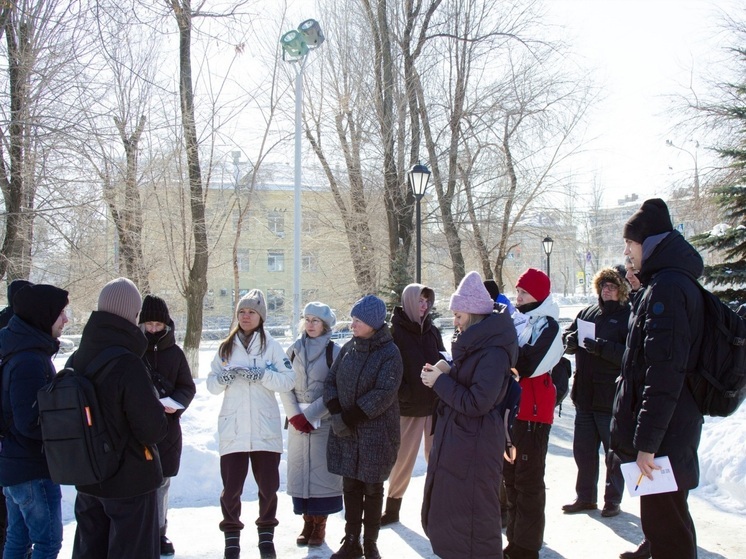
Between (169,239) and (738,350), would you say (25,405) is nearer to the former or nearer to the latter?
(738,350)

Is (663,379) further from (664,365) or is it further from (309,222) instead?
(309,222)

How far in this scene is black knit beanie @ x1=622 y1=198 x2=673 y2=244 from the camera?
347cm

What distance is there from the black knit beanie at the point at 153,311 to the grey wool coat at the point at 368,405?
139 centimetres

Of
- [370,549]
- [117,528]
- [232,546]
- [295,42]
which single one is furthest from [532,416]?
[295,42]

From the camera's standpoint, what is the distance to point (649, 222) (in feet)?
11.4

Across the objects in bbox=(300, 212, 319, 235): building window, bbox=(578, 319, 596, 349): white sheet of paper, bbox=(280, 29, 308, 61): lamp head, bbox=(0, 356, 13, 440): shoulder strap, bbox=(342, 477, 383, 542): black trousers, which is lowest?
bbox=(342, 477, 383, 542): black trousers

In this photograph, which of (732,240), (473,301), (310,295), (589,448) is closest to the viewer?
(473,301)

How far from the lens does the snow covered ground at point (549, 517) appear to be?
4.85m

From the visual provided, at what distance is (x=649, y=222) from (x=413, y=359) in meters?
2.58

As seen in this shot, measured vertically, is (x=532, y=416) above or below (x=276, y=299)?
above

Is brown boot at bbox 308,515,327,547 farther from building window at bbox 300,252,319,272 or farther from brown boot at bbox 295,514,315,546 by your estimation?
building window at bbox 300,252,319,272

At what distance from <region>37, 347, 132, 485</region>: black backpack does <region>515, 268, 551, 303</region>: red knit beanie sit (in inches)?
121

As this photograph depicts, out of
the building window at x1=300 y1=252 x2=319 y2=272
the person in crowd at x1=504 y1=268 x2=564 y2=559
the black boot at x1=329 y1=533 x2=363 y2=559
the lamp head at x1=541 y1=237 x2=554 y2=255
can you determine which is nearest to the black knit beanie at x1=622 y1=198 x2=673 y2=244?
the person in crowd at x1=504 y1=268 x2=564 y2=559

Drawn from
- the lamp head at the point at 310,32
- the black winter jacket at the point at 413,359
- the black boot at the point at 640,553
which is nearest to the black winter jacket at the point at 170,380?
the black winter jacket at the point at 413,359
